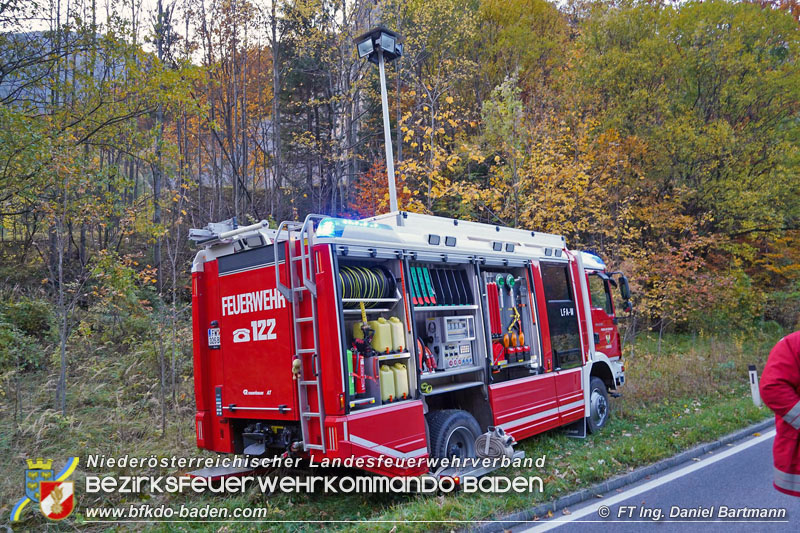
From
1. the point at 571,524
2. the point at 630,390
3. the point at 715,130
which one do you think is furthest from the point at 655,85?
the point at 571,524

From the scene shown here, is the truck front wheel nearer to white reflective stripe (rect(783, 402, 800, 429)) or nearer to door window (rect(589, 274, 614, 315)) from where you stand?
A: door window (rect(589, 274, 614, 315))

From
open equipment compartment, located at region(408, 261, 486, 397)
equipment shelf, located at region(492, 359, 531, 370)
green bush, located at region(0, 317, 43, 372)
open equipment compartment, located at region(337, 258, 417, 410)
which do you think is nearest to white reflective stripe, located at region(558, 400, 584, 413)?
equipment shelf, located at region(492, 359, 531, 370)

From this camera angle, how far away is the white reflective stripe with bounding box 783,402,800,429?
11.2 feet

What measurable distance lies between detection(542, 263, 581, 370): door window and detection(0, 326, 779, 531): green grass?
50.8 inches

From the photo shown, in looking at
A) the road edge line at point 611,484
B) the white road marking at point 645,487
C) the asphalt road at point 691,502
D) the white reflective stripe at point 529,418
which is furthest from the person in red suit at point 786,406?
the white reflective stripe at point 529,418

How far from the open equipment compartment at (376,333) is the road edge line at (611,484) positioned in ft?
5.25

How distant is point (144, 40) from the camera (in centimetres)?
973

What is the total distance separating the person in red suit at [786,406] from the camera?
349 centimetres

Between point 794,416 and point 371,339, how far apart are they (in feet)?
12.2

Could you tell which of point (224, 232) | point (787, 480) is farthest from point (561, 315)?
point (787, 480)

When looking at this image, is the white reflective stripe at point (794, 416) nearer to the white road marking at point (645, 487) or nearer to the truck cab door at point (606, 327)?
the white road marking at point (645, 487)

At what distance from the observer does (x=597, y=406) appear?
9.51 meters

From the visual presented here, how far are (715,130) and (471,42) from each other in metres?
10.6

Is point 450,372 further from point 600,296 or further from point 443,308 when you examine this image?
point 600,296
